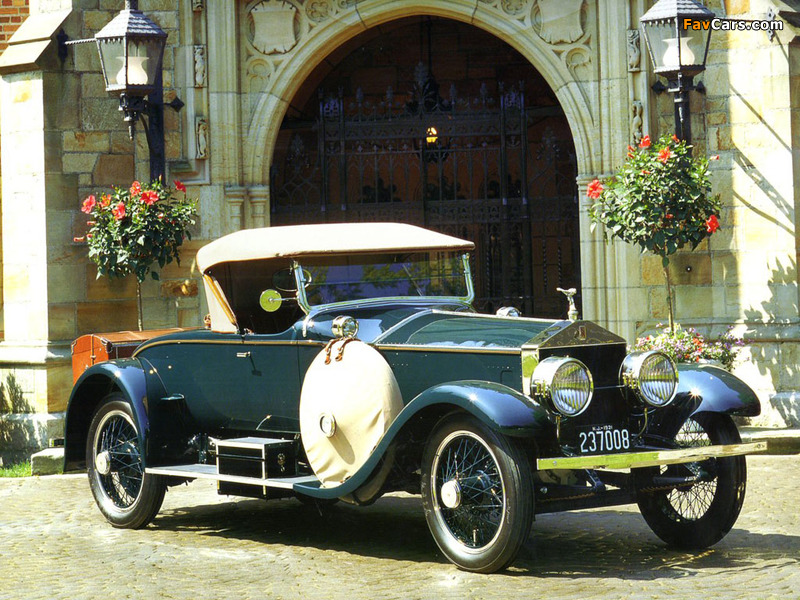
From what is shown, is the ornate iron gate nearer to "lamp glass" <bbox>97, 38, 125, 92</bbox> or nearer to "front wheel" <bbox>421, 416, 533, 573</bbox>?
"lamp glass" <bbox>97, 38, 125, 92</bbox>

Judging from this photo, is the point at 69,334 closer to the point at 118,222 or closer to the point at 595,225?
the point at 118,222

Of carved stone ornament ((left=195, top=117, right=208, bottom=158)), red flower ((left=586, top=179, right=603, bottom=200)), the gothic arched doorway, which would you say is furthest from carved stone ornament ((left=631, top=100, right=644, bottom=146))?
carved stone ornament ((left=195, top=117, right=208, bottom=158))

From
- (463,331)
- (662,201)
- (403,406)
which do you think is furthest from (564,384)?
(662,201)

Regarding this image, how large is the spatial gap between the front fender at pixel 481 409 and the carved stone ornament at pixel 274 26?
6.48 meters

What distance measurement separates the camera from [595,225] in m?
10.3

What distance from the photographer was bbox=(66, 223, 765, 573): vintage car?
545cm

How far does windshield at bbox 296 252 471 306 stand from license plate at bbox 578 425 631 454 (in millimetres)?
1554

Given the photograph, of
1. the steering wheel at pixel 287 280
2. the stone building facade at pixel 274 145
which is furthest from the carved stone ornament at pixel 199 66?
the steering wheel at pixel 287 280

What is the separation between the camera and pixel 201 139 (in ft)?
36.8

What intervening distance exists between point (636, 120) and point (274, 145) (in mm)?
3390

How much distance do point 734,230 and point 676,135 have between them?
949 millimetres


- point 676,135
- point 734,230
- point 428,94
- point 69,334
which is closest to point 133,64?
point 69,334

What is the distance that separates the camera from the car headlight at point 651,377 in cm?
568

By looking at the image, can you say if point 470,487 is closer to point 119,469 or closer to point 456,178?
point 119,469
